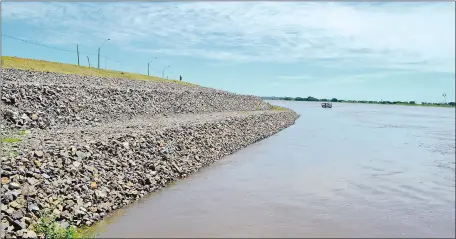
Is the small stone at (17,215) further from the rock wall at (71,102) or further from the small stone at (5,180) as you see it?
the rock wall at (71,102)

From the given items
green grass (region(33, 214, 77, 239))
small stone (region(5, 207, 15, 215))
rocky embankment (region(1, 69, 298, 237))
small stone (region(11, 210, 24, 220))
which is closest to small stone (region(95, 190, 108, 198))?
rocky embankment (region(1, 69, 298, 237))

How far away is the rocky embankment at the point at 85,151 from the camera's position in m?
10.4

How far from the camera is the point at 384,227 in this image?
11.1 meters

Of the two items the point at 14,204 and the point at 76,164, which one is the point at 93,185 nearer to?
the point at 76,164

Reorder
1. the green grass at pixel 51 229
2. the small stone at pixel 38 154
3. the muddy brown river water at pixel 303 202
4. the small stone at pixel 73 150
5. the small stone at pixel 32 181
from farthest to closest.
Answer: the small stone at pixel 73 150 → the small stone at pixel 38 154 → the muddy brown river water at pixel 303 202 → the small stone at pixel 32 181 → the green grass at pixel 51 229

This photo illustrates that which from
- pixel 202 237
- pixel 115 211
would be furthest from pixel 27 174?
pixel 202 237

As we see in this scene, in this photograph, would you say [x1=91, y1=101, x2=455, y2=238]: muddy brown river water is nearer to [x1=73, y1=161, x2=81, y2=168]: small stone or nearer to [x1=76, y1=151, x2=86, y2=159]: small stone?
[x1=73, y1=161, x2=81, y2=168]: small stone

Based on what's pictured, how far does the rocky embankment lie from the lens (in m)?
10.4

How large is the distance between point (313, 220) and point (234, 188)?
4.65 m

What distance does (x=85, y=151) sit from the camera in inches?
542

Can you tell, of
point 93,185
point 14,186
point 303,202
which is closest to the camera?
point 14,186

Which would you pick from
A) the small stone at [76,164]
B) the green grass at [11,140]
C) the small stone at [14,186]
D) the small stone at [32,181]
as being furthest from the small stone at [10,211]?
the green grass at [11,140]

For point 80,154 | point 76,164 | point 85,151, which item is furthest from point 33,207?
point 85,151

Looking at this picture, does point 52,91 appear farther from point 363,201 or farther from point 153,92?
point 363,201
